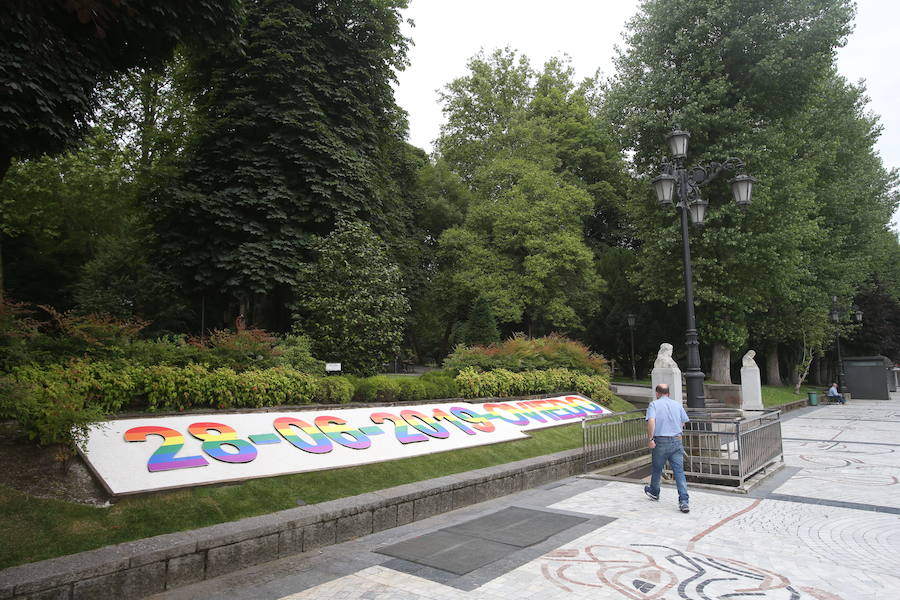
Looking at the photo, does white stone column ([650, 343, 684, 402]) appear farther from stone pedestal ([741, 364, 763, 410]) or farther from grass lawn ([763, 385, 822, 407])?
grass lawn ([763, 385, 822, 407])

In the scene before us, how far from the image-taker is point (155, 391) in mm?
7734

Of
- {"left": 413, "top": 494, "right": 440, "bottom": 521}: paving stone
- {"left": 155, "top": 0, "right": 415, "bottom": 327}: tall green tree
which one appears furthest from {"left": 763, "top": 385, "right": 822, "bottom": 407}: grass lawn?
{"left": 413, "top": 494, "right": 440, "bottom": 521}: paving stone

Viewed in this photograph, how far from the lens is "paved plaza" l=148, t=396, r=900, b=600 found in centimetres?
484

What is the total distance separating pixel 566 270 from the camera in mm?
28266

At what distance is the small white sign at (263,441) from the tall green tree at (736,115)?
1413cm

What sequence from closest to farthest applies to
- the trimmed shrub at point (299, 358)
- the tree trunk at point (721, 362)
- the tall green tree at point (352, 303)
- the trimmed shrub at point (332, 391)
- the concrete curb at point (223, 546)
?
the concrete curb at point (223, 546) → the trimmed shrub at point (332, 391) → the trimmed shrub at point (299, 358) → the tall green tree at point (352, 303) → the tree trunk at point (721, 362)

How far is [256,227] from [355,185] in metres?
3.63

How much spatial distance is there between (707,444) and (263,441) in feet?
27.8

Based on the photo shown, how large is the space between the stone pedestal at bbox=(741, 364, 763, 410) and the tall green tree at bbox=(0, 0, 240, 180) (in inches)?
979

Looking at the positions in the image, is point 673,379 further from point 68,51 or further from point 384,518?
point 68,51

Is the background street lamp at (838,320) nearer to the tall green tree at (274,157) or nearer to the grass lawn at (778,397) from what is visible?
the grass lawn at (778,397)

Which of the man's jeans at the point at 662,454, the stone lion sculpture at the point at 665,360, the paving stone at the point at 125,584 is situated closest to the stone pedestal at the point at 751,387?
the stone lion sculpture at the point at 665,360

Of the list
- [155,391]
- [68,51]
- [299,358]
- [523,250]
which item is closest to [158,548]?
[155,391]

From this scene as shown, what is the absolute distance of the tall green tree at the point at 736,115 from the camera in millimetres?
20266
